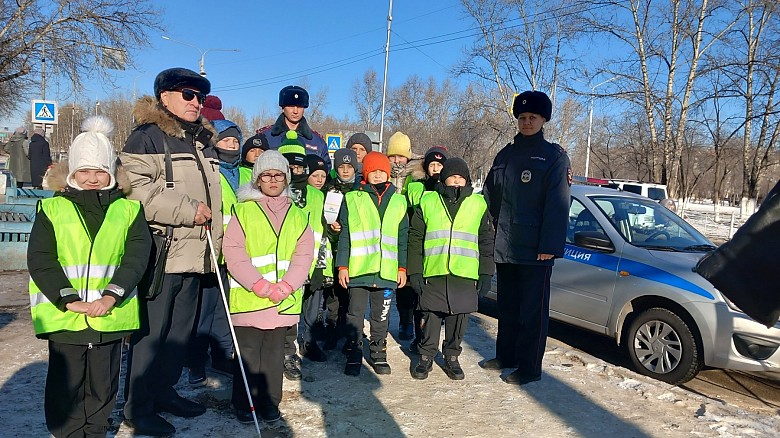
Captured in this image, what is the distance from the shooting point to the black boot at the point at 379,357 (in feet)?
14.7

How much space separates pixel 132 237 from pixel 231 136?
147 centimetres

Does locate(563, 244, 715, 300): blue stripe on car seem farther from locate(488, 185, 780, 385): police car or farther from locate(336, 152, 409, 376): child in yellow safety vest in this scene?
locate(336, 152, 409, 376): child in yellow safety vest

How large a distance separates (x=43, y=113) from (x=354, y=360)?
13513 mm

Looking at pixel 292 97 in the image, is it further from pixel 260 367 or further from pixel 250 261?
pixel 260 367

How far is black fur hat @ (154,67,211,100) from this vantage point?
3.29 metres

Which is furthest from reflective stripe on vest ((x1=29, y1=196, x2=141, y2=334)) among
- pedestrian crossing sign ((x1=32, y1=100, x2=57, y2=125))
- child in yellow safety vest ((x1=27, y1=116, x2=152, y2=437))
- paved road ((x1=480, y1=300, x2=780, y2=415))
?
pedestrian crossing sign ((x1=32, y1=100, x2=57, y2=125))

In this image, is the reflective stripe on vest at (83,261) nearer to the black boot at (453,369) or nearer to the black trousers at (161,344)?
the black trousers at (161,344)

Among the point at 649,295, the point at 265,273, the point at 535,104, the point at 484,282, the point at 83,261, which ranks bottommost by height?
the point at 649,295

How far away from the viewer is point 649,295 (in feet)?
16.4

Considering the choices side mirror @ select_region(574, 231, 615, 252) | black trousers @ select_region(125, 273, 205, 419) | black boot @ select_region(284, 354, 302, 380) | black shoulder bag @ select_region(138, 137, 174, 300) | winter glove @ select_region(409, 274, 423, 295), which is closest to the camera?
black shoulder bag @ select_region(138, 137, 174, 300)

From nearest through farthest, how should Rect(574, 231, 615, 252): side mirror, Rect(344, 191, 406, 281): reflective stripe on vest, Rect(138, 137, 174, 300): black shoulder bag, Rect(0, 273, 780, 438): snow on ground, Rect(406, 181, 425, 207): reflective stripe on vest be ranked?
Rect(138, 137, 174, 300): black shoulder bag, Rect(0, 273, 780, 438): snow on ground, Rect(344, 191, 406, 281): reflective stripe on vest, Rect(406, 181, 425, 207): reflective stripe on vest, Rect(574, 231, 615, 252): side mirror

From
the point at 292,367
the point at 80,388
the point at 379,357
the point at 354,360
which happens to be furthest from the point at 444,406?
the point at 80,388

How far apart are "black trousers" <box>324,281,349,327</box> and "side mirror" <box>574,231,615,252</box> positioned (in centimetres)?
256

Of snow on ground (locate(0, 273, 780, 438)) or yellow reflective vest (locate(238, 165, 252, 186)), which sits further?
yellow reflective vest (locate(238, 165, 252, 186))
